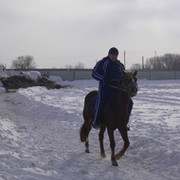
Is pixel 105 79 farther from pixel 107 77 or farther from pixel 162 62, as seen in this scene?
pixel 162 62

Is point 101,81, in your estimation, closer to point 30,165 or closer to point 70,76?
point 30,165

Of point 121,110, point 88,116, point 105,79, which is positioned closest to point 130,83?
point 121,110

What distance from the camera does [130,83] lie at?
279 inches

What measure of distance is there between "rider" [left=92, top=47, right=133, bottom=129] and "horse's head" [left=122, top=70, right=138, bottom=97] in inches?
14.3

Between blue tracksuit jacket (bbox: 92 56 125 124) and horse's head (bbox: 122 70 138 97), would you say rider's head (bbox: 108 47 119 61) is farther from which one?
horse's head (bbox: 122 70 138 97)

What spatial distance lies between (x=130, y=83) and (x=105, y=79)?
750mm

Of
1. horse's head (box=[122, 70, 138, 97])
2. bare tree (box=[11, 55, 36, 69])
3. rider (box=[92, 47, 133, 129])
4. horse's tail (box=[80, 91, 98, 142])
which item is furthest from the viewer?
bare tree (box=[11, 55, 36, 69])

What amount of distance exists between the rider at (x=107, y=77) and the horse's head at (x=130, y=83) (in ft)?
1.19

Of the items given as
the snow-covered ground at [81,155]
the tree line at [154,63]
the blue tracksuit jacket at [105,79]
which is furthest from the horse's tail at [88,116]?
the tree line at [154,63]

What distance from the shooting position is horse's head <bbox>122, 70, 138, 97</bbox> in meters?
7.07

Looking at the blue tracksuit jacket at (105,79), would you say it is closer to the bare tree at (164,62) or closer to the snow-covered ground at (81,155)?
the snow-covered ground at (81,155)

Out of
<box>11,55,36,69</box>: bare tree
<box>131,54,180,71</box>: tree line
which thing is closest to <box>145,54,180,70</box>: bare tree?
<box>131,54,180,71</box>: tree line

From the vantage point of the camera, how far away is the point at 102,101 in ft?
25.2

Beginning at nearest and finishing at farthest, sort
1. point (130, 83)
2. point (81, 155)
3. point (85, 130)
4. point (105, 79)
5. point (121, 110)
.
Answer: point (130, 83) < point (121, 110) < point (105, 79) < point (81, 155) < point (85, 130)
